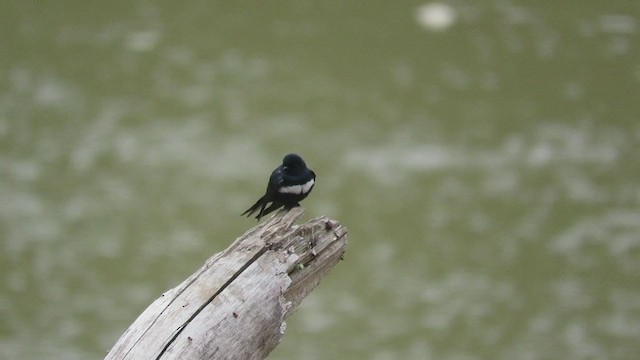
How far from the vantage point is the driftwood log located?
2.62 m

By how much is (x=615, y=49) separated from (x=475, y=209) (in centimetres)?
192

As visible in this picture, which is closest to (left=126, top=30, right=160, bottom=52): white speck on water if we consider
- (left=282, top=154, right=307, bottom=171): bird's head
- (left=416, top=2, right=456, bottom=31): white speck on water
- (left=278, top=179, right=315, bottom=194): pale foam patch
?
(left=416, top=2, right=456, bottom=31): white speck on water

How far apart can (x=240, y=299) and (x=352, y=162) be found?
4.90m

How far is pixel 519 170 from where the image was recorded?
771 cm

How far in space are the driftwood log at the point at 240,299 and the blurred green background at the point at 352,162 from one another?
3720 millimetres

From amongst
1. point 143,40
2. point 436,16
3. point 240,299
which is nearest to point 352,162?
point 436,16

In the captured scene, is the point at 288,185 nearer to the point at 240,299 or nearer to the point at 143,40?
the point at 240,299

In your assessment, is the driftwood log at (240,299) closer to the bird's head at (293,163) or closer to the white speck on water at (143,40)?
the bird's head at (293,163)

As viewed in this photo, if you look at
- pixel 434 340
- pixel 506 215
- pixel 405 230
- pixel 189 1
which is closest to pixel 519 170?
pixel 506 215

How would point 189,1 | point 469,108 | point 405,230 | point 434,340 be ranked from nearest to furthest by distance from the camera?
point 434,340 → point 405,230 → point 469,108 → point 189,1

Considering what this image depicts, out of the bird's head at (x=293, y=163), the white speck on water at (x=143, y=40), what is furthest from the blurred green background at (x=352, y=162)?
the bird's head at (x=293, y=163)

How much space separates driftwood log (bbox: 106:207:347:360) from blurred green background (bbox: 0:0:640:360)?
12.2ft

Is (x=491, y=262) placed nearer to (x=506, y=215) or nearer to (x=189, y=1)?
(x=506, y=215)

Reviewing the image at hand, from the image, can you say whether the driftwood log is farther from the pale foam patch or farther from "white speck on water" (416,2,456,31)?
"white speck on water" (416,2,456,31)
